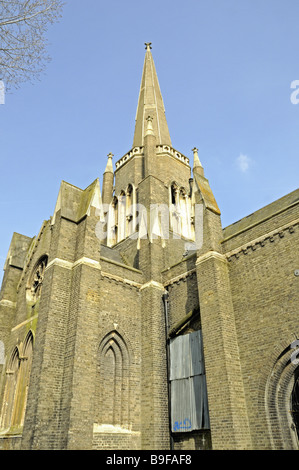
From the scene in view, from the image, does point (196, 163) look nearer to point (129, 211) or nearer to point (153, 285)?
point (129, 211)

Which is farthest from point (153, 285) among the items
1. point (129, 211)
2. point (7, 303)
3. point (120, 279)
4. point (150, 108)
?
point (150, 108)

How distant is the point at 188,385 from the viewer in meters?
12.8

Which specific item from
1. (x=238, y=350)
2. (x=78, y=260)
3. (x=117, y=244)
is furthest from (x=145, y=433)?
(x=117, y=244)

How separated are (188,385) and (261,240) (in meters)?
5.72

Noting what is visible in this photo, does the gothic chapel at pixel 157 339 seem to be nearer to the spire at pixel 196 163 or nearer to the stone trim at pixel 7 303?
the stone trim at pixel 7 303

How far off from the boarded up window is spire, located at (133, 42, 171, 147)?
1682cm

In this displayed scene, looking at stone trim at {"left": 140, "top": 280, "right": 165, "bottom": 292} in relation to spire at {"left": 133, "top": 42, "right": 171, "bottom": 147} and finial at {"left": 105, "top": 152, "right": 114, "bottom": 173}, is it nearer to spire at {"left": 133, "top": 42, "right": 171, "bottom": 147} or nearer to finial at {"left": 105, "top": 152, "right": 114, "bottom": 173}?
finial at {"left": 105, "top": 152, "right": 114, "bottom": 173}

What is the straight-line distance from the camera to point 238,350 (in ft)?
38.6

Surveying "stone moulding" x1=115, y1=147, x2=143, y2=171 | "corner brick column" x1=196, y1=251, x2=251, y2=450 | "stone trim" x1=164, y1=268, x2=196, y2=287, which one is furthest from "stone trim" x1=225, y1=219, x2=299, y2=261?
"stone moulding" x1=115, y1=147, x2=143, y2=171

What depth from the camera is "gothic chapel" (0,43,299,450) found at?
10758mm

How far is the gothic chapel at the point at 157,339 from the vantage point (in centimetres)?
1076

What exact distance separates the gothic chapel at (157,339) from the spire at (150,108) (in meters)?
11.9
